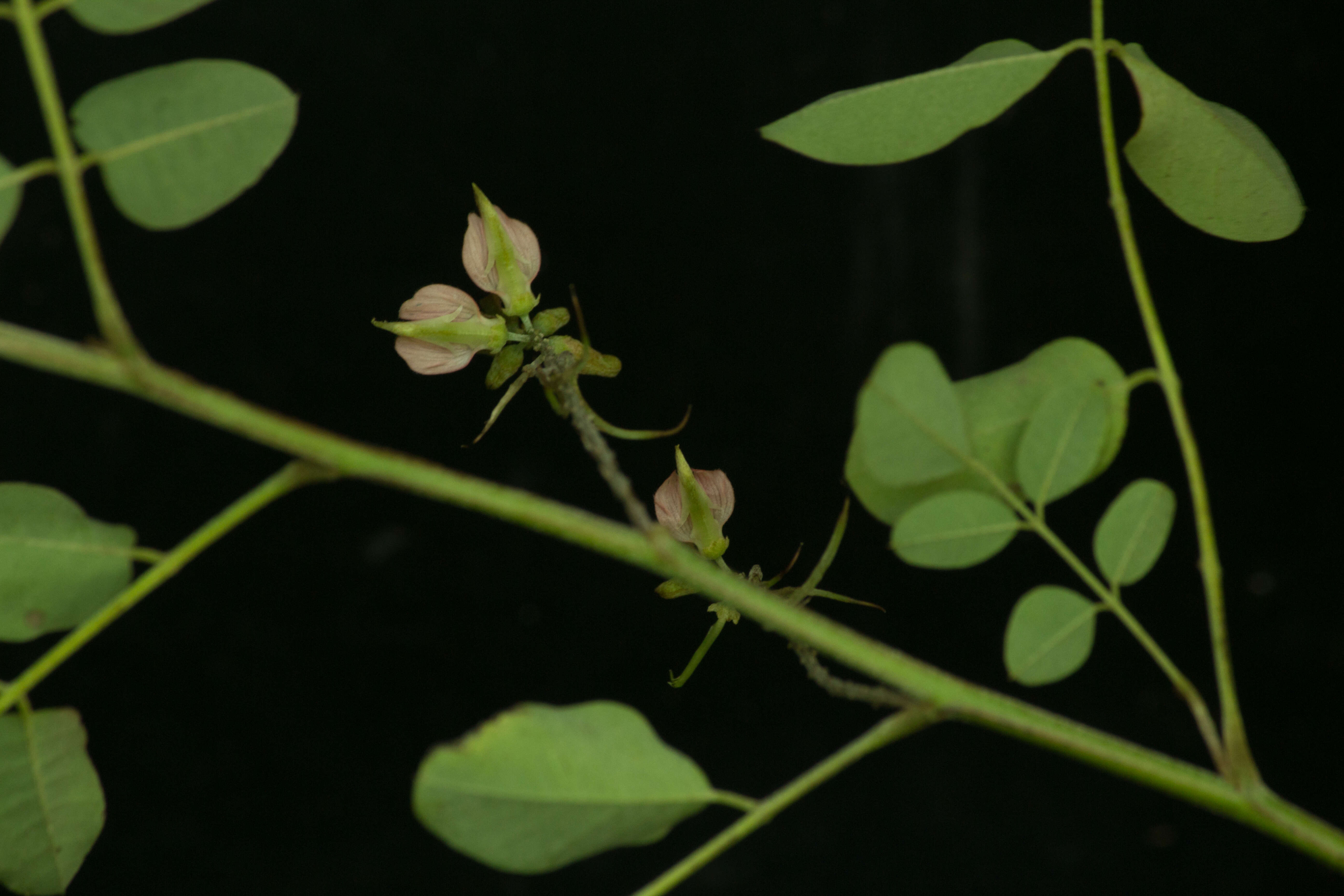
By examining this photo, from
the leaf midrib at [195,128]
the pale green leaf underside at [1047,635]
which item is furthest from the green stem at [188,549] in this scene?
the pale green leaf underside at [1047,635]

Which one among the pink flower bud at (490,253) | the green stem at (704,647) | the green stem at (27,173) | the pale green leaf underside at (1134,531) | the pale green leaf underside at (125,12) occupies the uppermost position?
the pale green leaf underside at (125,12)

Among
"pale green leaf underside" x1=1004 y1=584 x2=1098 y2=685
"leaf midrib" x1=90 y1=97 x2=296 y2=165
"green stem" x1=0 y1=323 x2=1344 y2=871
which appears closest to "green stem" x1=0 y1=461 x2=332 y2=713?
"green stem" x1=0 y1=323 x2=1344 y2=871

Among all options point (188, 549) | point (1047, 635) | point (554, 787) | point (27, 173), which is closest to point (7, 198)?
point (27, 173)

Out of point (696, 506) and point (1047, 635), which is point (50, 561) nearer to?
point (696, 506)

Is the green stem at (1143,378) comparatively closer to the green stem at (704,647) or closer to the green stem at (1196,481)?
the green stem at (1196,481)

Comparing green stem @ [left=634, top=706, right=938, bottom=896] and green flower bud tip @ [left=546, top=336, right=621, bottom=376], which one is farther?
green flower bud tip @ [left=546, top=336, right=621, bottom=376]

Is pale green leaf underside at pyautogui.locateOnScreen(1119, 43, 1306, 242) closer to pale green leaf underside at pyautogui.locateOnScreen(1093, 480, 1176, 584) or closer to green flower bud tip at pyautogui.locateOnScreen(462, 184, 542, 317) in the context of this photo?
pale green leaf underside at pyautogui.locateOnScreen(1093, 480, 1176, 584)

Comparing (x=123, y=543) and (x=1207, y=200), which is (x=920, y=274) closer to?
(x=1207, y=200)
